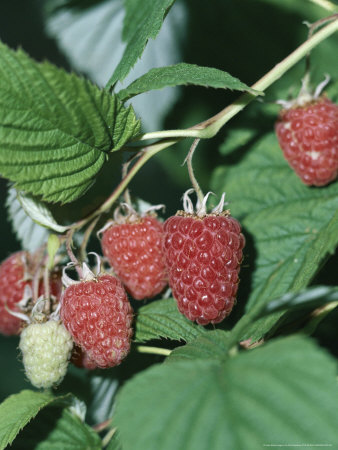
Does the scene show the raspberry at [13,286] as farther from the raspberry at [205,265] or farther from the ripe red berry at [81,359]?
the raspberry at [205,265]

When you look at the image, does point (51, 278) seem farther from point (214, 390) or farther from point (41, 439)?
point (214, 390)

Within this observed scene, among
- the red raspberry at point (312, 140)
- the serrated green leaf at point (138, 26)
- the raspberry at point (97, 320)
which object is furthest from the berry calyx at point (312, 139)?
the raspberry at point (97, 320)

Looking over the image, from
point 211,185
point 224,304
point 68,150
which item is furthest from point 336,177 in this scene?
point 68,150

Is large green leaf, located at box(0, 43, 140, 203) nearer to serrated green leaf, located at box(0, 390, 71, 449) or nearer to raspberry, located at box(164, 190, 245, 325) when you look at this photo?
raspberry, located at box(164, 190, 245, 325)

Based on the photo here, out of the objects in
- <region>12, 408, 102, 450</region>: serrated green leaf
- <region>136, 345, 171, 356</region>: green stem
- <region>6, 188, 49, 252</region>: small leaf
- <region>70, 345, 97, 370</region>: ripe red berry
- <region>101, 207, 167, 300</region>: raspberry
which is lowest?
<region>12, 408, 102, 450</region>: serrated green leaf

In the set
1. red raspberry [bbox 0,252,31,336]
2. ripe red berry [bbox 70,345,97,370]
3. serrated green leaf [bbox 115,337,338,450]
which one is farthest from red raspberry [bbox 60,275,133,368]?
serrated green leaf [bbox 115,337,338,450]

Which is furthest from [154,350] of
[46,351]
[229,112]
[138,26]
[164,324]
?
[138,26]
